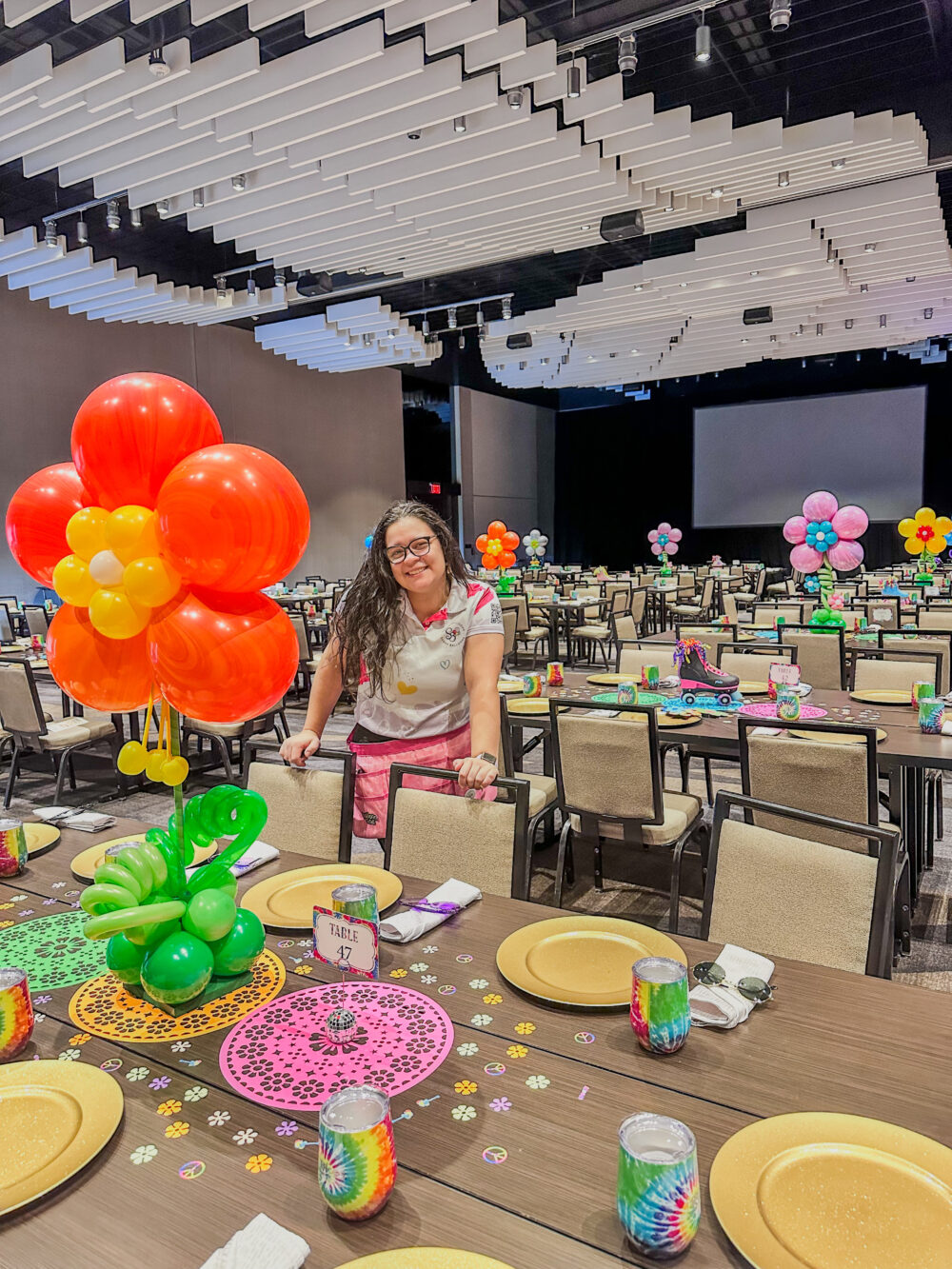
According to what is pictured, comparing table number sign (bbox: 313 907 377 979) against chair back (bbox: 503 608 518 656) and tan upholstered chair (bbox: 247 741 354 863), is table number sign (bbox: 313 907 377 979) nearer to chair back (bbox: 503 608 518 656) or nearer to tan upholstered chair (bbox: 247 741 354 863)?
tan upholstered chair (bbox: 247 741 354 863)

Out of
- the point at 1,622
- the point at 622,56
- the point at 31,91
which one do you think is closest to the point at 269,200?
the point at 31,91

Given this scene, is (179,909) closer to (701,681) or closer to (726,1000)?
(726,1000)

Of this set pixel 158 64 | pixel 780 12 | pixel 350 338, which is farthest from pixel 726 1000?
pixel 350 338

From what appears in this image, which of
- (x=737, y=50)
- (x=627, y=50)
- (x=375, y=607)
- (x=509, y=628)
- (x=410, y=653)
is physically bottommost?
(x=509, y=628)

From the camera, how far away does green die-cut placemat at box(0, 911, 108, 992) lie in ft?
4.68

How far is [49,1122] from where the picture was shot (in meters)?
1.03

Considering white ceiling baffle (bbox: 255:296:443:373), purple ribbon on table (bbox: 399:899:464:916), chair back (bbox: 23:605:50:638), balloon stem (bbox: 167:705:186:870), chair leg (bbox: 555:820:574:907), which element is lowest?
chair leg (bbox: 555:820:574:907)

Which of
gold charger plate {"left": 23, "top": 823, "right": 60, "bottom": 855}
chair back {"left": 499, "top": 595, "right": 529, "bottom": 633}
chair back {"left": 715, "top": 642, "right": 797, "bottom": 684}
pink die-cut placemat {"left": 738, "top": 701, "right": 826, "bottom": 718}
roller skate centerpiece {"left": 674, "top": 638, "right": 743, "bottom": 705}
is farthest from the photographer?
chair back {"left": 499, "top": 595, "right": 529, "bottom": 633}

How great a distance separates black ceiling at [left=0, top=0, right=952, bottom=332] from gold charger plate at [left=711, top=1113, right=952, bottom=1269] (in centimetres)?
532

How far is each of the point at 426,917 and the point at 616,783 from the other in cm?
145

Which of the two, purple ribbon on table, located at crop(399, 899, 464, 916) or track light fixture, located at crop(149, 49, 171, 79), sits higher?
track light fixture, located at crop(149, 49, 171, 79)

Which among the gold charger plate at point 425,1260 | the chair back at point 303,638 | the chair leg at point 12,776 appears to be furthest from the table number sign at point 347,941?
the chair back at point 303,638

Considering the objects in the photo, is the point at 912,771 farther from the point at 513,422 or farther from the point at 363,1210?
the point at 513,422

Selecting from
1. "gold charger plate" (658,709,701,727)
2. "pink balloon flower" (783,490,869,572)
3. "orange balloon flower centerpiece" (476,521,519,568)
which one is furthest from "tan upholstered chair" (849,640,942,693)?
"orange balloon flower centerpiece" (476,521,519,568)
